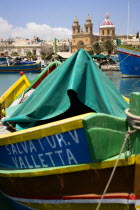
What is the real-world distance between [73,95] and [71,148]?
89cm

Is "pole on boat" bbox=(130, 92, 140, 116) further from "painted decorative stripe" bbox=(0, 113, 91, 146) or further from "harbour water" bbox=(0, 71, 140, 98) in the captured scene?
"harbour water" bbox=(0, 71, 140, 98)

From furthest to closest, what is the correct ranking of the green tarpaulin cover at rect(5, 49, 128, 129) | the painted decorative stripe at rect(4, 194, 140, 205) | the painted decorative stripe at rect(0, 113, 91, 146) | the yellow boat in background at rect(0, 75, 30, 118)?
the yellow boat in background at rect(0, 75, 30, 118), the green tarpaulin cover at rect(5, 49, 128, 129), the painted decorative stripe at rect(4, 194, 140, 205), the painted decorative stripe at rect(0, 113, 91, 146)

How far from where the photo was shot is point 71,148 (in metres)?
3.65

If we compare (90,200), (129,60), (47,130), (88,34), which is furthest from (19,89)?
(88,34)

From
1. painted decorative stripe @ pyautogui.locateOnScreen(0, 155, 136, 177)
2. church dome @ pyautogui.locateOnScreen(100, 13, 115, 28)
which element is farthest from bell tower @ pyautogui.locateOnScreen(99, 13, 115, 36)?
painted decorative stripe @ pyautogui.locateOnScreen(0, 155, 136, 177)

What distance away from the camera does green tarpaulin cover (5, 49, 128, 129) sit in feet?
13.4

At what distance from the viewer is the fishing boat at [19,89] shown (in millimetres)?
6967

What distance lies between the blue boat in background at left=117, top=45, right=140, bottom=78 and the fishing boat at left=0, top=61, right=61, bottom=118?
24.9 metres

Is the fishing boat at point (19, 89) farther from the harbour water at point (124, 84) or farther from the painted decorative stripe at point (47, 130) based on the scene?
the harbour water at point (124, 84)

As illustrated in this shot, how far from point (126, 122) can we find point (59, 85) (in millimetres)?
1228

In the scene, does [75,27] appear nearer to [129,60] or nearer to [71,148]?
[129,60]

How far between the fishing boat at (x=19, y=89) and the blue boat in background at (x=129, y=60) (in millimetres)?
24909

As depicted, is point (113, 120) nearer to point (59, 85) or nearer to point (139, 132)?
point (139, 132)

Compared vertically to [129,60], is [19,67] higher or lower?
lower
